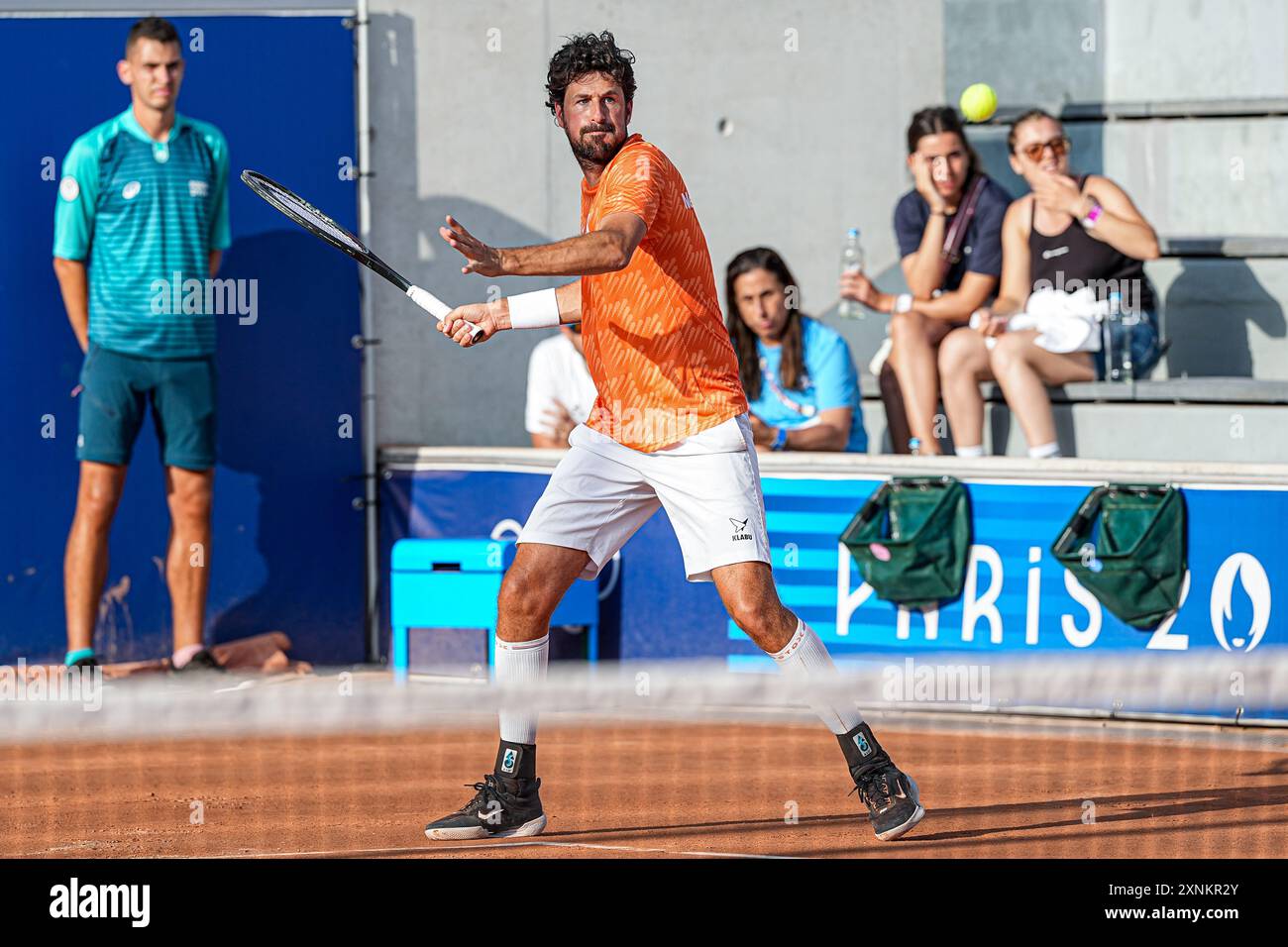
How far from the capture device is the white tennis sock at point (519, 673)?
5438mm

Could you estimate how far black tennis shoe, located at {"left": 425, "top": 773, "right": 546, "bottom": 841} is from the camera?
5441 millimetres

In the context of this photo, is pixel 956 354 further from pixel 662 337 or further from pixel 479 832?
pixel 479 832

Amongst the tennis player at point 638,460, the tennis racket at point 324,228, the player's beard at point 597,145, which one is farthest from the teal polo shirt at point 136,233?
the player's beard at point 597,145

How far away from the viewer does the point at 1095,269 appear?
8.78 metres

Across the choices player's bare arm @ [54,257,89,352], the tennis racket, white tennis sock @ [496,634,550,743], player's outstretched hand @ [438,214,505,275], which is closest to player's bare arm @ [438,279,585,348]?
the tennis racket

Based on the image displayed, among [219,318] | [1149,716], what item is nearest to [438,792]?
[1149,716]

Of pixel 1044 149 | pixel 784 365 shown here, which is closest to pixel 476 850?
pixel 784 365

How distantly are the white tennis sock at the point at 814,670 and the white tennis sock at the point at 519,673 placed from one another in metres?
0.67

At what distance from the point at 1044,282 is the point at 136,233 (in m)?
4.15

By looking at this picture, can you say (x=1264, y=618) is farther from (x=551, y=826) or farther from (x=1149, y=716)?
(x=551, y=826)

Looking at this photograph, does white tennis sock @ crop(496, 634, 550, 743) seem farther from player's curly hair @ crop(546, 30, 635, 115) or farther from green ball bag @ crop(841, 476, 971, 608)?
green ball bag @ crop(841, 476, 971, 608)

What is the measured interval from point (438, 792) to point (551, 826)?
2.36ft

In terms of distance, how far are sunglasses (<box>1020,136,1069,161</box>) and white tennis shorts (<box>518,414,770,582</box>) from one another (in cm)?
408

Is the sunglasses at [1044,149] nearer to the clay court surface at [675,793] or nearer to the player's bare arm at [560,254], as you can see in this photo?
the clay court surface at [675,793]
